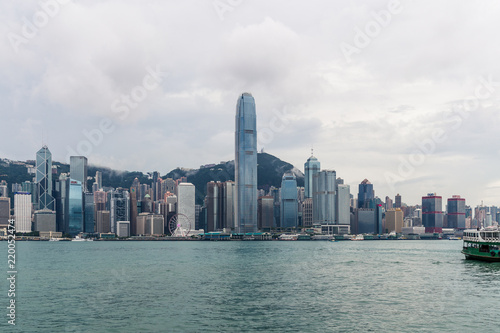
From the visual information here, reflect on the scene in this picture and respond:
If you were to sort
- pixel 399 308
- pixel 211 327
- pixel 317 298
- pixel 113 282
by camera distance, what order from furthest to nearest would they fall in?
1. pixel 113 282
2. pixel 317 298
3. pixel 399 308
4. pixel 211 327

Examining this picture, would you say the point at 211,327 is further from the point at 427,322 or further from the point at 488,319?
the point at 488,319

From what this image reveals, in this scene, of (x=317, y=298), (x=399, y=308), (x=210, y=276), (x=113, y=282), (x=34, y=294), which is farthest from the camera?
(x=210, y=276)

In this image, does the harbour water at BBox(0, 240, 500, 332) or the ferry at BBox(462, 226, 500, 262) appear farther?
the ferry at BBox(462, 226, 500, 262)

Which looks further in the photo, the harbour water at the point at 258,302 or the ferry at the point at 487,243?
the ferry at the point at 487,243

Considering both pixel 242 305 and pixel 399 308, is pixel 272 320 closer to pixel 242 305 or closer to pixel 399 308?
pixel 242 305

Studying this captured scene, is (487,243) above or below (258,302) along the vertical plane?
above

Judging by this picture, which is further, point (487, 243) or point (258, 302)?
point (487, 243)

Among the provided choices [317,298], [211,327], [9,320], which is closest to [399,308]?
[317,298]

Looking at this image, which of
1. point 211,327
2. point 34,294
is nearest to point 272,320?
point 211,327

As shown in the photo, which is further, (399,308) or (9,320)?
(399,308)
